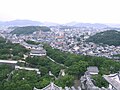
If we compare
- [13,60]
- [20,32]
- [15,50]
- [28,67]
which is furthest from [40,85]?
[20,32]

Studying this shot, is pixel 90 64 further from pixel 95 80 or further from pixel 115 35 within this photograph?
pixel 115 35

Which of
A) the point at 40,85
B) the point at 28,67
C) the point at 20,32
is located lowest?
the point at 20,32

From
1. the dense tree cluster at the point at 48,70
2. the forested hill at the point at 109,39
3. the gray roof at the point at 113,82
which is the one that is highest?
the gray roof at the point at 113,82

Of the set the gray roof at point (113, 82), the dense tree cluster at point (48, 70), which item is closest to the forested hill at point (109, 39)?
the dense tree cluster at point (48, 70)

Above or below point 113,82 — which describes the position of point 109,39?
below

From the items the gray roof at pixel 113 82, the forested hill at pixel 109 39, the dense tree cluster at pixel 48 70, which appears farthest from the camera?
the forested hill at pixel 109 39

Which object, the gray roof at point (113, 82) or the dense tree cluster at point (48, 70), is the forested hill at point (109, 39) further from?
the gray roof at point (113, 82)

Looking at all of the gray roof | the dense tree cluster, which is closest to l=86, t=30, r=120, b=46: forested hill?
the dense tree cluster

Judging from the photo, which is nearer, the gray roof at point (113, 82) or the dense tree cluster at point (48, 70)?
the gray roof at point (113, 82)

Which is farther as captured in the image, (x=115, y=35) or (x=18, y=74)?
(x=115, y=35)

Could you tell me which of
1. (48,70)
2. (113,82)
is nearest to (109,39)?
(48,70)

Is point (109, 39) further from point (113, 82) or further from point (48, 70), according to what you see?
point (113, 82)
